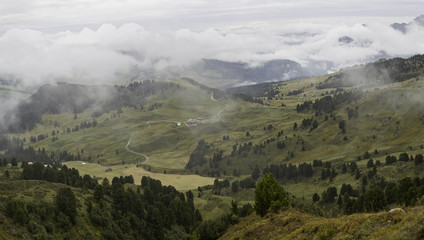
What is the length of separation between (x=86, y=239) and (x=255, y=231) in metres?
65.2

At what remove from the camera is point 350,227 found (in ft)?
131

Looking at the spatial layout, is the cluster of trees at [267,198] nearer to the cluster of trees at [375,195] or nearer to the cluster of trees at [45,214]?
the cluster of trees at [375,195]

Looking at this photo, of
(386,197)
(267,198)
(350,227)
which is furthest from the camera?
(386,197)

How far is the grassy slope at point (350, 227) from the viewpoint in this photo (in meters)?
32.8

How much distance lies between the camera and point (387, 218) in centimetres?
3853

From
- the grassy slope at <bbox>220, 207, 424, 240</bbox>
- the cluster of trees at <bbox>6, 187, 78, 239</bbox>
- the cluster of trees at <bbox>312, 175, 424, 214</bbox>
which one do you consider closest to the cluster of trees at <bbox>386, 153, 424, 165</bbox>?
the cluster of trees at <bbox>312, 175, 424, 214</bbox>

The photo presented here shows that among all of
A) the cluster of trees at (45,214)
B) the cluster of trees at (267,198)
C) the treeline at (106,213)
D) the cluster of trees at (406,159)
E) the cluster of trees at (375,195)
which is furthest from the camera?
the cluster of trees at (406,159)

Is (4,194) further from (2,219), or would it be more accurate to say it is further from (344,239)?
(344,239)

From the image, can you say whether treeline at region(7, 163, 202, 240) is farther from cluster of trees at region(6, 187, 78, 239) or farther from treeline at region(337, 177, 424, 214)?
treeline at region(337, 177, 424, 214)

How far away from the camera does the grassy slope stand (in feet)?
108

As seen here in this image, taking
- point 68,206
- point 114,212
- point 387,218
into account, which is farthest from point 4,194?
point 387,218

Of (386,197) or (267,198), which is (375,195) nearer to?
(386,197)

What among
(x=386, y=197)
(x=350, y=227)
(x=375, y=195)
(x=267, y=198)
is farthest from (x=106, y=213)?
(x=350, y=227)

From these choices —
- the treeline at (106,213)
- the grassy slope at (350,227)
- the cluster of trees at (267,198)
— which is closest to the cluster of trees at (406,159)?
the treeline at (106,213)
